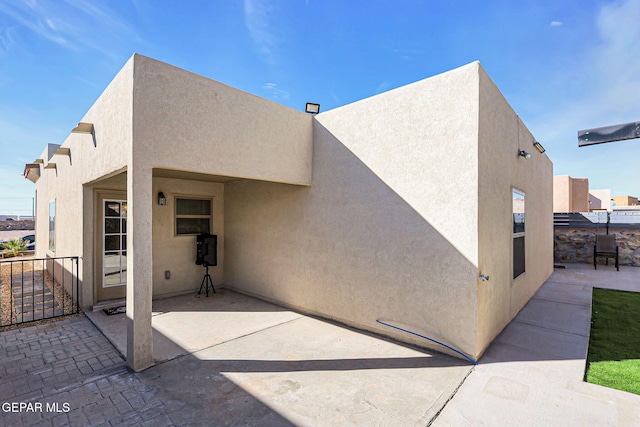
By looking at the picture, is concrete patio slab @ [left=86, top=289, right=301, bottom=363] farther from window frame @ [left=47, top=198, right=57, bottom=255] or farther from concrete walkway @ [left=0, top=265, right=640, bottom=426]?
window frame @ [left=47, top=198, right=57, bottom=255]

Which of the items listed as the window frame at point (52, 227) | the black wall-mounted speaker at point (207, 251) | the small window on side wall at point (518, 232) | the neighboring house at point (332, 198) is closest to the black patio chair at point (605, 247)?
the neighboring house at point (332, 198)

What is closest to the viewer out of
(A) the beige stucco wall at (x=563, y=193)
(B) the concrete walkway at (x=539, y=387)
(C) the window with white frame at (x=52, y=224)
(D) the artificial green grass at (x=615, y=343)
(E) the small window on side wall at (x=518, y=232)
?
(B) the concrete walkway at (x=539, y=387)

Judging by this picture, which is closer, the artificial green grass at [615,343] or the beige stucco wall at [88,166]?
the artificial green grass at [615,343]

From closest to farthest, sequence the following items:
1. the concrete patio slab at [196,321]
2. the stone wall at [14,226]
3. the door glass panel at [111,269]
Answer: the concrete patio slab at [196,321], the door glass panel at [111,269], the stone wall at [14,226]

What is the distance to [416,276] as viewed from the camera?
4.28m

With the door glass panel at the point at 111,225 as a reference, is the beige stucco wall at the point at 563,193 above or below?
above

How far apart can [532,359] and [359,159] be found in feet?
12.2

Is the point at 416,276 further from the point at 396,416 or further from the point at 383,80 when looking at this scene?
the point at 383,80

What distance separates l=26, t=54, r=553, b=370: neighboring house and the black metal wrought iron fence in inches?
24.7

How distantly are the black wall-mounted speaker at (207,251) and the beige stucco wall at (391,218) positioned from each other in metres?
1.60

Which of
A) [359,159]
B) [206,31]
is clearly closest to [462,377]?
[359,159]

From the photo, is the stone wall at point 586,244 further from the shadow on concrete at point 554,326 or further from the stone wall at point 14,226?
the stone wall at point 14,226

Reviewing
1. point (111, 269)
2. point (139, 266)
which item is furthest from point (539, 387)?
point (111, 269)

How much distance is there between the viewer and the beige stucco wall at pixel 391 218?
3869 mm
